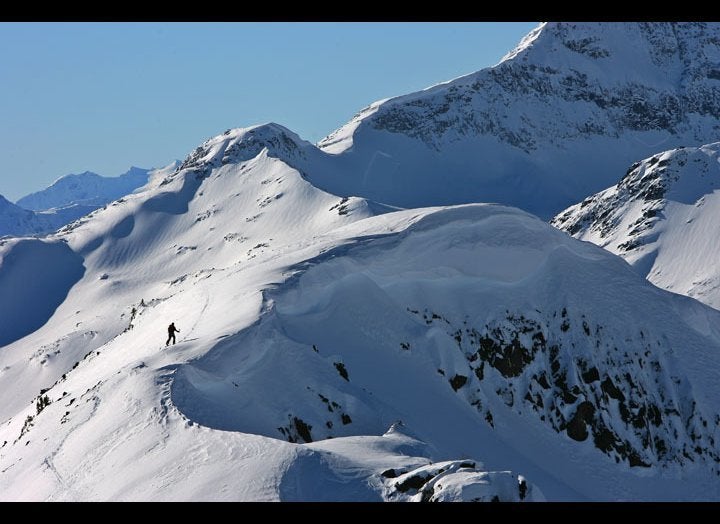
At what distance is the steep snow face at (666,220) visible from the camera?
134 metres

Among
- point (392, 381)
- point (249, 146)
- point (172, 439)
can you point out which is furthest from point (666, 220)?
point (172, 439)

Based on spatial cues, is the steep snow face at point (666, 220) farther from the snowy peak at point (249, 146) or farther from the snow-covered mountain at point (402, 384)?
the snow-covered mountain at point (402, 384)

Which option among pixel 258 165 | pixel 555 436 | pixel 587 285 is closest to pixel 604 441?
pixel 555 436

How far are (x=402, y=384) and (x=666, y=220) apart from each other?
113 m

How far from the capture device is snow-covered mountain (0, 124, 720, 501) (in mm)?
26750

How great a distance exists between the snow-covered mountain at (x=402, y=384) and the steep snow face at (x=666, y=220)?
70.1m

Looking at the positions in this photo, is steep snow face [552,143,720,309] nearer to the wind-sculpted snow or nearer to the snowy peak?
the snowy peak

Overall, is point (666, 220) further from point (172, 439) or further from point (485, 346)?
point (172, 439)

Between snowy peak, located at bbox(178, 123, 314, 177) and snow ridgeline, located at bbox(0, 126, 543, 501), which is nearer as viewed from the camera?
snow ridgeline, located at bbox(0, 126, 543, 501)

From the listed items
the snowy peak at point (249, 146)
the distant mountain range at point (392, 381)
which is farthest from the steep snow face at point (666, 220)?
the distant mountain range at point (392, 381)

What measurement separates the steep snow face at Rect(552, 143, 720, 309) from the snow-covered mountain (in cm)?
7011

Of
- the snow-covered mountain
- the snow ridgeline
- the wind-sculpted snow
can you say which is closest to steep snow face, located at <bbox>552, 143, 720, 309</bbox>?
the snow ridgeline
